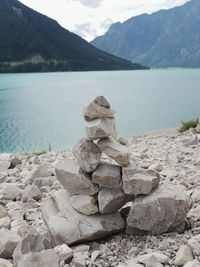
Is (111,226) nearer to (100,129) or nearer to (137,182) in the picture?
(137,182)

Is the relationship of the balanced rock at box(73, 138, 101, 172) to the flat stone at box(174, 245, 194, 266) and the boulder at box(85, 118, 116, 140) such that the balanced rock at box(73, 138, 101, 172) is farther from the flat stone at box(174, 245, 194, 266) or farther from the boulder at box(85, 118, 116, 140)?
the flat stone at box(174, 245, 194, 266)

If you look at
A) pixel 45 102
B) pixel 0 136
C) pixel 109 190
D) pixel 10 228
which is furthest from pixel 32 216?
pixel 45 102

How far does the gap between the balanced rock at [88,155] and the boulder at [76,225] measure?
739 millimetres

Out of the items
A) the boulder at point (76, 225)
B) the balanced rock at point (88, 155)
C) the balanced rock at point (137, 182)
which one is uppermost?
the balanced rock at point (88, 155)

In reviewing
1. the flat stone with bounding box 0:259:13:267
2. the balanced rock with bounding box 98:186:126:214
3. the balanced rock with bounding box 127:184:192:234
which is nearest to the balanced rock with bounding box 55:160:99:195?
the balanced rock with bounding box 98:186:126:214

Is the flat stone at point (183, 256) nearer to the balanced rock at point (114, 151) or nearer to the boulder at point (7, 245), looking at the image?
the balanced rock at point (114, 151)

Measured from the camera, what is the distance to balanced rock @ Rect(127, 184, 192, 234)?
6879 mm

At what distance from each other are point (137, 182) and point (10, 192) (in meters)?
4.78

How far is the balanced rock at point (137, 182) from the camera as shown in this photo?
23.2 ft

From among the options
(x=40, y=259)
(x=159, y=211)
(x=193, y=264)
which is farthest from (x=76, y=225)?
(x=193, y=264)

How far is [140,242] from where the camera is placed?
6.94m

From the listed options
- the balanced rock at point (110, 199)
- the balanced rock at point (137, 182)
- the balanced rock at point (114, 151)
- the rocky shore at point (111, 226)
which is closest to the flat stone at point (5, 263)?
the rocky shore at point (111, 226)

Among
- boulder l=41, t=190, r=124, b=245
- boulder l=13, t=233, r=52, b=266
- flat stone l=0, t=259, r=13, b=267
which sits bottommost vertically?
flat stone l=0, t=259, r=13, b=267

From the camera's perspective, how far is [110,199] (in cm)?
718
